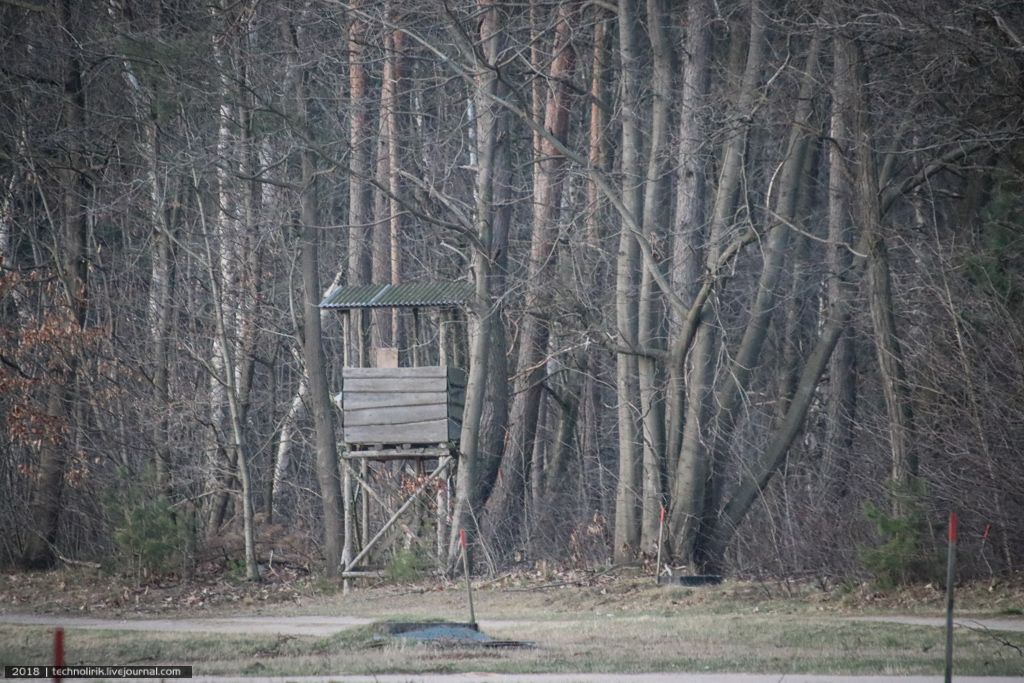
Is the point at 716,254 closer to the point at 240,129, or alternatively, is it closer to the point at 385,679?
the point at 240,129

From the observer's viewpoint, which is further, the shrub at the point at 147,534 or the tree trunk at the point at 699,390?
the shrub at the point at 147,534

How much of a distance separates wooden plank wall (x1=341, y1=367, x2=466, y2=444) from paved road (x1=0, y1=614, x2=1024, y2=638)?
438cm

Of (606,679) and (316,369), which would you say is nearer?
(606,679)

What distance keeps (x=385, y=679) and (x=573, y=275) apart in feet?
47.5

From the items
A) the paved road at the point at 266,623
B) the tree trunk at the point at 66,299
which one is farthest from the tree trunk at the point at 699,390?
the tree trunk at the point at 66,299

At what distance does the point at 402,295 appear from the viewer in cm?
2236

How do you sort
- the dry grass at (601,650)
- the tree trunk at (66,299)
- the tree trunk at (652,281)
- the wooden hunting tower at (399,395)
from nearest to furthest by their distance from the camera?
the dry grass at (601,650), the wooden hunting tower at (399,395), the tree trunk at (652,281), the tree trunk at (66,299)

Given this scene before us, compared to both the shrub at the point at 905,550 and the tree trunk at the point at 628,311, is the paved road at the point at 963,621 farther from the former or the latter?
the tree trunk at the point at 628,311

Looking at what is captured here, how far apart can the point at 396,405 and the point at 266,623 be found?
571 cm

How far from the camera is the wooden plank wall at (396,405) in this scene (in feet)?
73.4

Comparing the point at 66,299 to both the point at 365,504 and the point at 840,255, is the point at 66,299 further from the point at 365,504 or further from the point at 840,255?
the point at 840,255

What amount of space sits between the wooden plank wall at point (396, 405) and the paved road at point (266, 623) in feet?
14.4

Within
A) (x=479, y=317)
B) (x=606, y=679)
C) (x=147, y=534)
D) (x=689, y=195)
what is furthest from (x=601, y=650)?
(x=147, y=534)

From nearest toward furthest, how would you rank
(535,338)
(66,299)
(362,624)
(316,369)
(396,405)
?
(362,624), (396,405), (316,369), (535,338), (66,299)
